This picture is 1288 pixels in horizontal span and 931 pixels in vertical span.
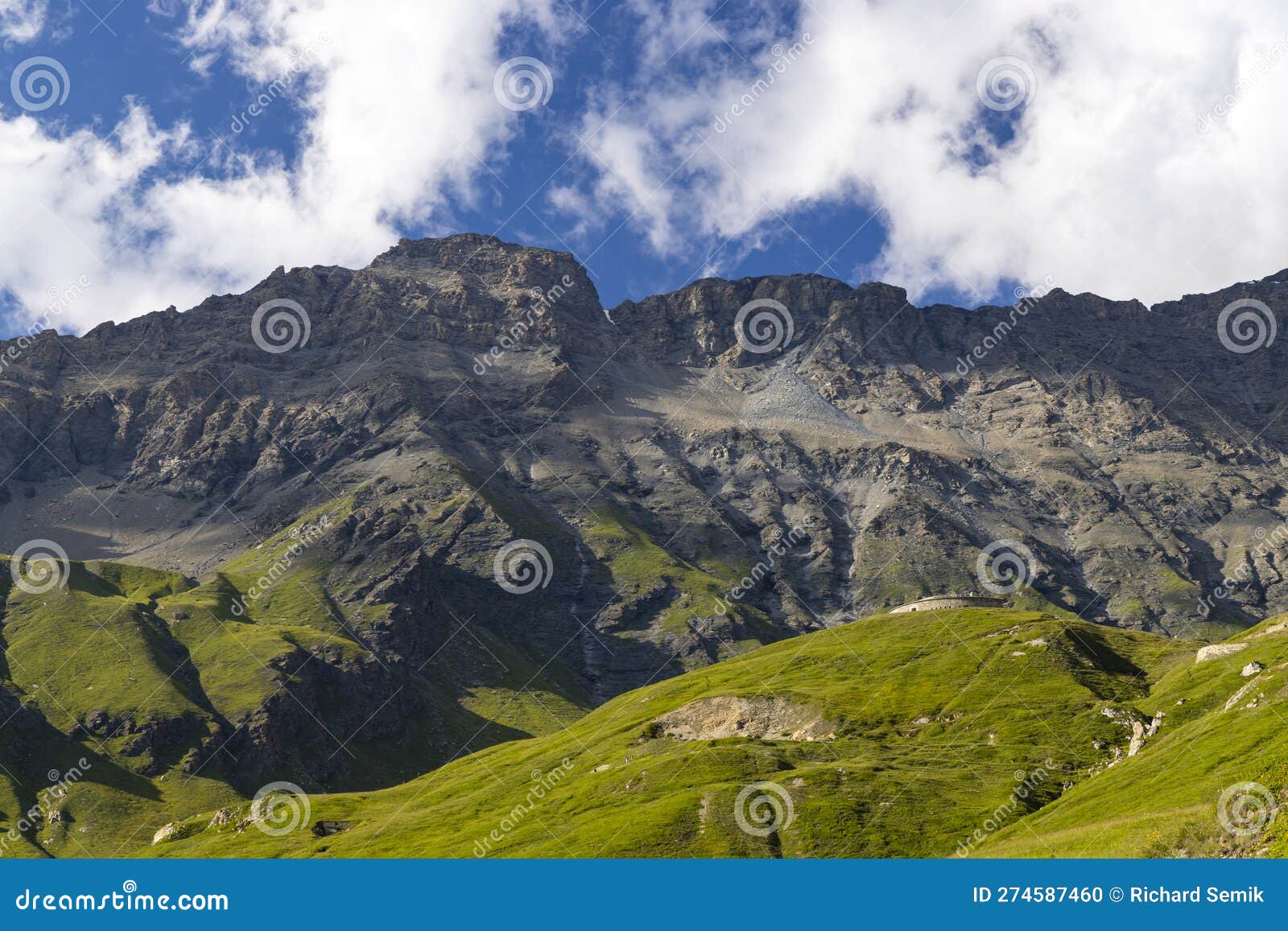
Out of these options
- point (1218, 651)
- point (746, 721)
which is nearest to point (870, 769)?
point (746, 721)

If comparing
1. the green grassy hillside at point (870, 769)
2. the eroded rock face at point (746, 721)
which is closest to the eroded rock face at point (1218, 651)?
the green grassy hillside at point (870, 769)

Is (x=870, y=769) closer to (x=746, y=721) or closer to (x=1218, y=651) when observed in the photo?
(x=746, y=721)

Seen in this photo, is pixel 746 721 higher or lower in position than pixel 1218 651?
lower

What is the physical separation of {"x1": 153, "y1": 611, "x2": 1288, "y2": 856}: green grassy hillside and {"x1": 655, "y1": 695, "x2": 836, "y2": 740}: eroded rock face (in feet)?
1.34

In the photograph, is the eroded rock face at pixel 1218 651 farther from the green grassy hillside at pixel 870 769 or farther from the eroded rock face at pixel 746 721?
the eroded rock face at pixel 746 721

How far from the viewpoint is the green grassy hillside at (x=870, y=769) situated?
104 m

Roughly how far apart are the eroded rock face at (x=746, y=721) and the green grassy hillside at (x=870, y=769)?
16.1 inches

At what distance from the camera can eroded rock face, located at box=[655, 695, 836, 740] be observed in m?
155

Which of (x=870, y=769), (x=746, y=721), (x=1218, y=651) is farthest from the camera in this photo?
(x=746, y=721)

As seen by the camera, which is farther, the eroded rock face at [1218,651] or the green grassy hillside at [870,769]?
the eroded rock face at [1218,651]

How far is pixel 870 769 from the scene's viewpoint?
410 ft

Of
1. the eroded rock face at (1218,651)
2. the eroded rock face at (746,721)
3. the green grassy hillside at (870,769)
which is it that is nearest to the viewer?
the green grassy hillside at (870,769)

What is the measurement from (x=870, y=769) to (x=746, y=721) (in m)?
38.6

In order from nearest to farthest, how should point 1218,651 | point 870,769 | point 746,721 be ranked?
point 870,769, point 1218,651, point 746,721
